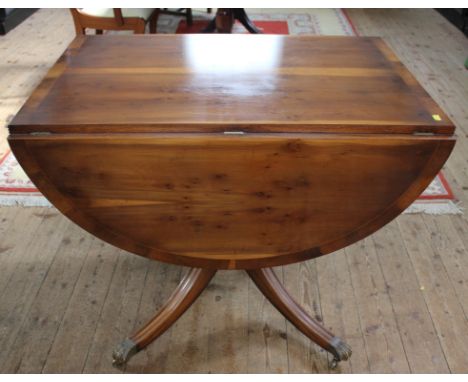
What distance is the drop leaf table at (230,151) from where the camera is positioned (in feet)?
2.76

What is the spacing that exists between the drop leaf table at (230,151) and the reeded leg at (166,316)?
206 mm

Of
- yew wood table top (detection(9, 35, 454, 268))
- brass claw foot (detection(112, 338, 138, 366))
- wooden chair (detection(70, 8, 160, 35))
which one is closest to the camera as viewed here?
yew wood table top (detection(9, 35, 454, 268))

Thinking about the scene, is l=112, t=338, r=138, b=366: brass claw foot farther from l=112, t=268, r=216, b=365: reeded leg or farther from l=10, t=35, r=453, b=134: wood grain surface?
l=10, t=35, r=453, b=134: wood grain surface

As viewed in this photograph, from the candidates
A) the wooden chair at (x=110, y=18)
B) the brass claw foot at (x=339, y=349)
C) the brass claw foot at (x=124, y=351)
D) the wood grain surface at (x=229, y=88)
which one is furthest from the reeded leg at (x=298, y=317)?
the wooden chair at (x=110, y=18)

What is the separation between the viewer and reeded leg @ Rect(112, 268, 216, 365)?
116 cm

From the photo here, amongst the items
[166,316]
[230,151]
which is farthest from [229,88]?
[166,316]

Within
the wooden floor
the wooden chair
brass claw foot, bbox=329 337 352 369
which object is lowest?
the wooden floor

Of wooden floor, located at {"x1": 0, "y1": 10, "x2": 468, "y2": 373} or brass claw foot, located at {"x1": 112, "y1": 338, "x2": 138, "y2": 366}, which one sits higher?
brass claw foot, located at {"x1": 112, "y1": 338, "x2": 138, "y2": 366}

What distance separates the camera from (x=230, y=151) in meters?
0.84

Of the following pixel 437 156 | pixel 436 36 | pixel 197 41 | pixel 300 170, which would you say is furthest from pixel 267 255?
pixel 436 36

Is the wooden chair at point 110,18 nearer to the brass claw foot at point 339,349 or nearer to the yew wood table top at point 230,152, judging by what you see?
the yew wood table top at point 230,152

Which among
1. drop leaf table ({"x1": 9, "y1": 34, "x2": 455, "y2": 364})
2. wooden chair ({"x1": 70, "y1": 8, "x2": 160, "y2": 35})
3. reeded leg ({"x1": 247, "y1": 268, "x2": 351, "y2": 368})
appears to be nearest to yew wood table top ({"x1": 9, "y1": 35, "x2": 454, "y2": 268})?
drop leaf table ({"x1": 9, "y1": 34, "x2": 455, "y2": 364})

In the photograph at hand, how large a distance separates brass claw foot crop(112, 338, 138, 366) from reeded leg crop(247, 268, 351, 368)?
0.35m

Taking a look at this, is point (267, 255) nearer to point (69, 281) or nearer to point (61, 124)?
point (61, 124)
